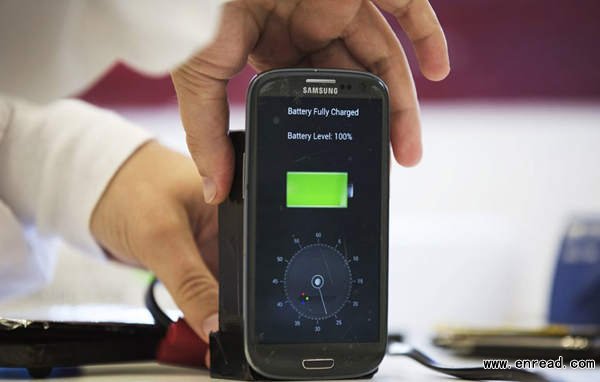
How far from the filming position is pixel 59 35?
1.10ft

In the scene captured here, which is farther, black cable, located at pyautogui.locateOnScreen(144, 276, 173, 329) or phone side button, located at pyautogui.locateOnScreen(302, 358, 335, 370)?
black cable, located at pyautogui.locateOnScreen(144, 276, 173, 329)

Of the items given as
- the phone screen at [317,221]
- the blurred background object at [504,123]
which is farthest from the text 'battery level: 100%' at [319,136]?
the blurred background object at [504,123]

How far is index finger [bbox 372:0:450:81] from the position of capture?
55 centimetres

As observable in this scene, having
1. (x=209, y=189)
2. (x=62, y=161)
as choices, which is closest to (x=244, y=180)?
(x=209, y=189)

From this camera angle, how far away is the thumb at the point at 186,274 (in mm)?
563

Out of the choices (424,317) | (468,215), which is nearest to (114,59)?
(424,317)

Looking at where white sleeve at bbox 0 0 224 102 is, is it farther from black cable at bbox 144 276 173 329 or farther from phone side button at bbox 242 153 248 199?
black cable at bbox 144 276 173 329

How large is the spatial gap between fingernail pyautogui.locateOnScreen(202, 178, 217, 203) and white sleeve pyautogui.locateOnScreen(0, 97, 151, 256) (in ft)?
0.52

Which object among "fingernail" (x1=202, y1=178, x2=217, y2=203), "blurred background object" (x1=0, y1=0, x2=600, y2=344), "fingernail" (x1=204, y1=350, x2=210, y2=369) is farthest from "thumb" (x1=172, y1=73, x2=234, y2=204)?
"blurred background object" (x1=0, y1=0, x2=600, y2=344)

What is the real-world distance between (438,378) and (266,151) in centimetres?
19

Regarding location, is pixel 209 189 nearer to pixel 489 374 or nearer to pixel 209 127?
pixel 209 127

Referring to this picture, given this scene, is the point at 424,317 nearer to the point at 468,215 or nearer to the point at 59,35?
the point at 468,215

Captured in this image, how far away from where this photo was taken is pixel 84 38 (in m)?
0.34

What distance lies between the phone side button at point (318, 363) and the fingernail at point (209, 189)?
0.39ft
